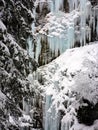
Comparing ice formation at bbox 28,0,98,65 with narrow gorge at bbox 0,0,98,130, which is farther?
ice formation at bbox 28,0,98,65

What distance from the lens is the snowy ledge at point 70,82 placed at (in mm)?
9758

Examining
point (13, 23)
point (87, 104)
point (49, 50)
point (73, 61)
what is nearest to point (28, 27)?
point (13, 23)

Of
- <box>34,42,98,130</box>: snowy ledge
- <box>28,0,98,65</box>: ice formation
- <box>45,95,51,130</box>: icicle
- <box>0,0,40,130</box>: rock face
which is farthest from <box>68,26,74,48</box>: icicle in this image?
<box>0,0,40,130</box>: rock face

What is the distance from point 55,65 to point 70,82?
1036 millimetres

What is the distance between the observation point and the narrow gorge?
195 inches

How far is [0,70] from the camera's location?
4.70 meters

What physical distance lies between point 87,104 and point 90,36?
321cm

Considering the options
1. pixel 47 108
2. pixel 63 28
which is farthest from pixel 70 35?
pixel 47 108

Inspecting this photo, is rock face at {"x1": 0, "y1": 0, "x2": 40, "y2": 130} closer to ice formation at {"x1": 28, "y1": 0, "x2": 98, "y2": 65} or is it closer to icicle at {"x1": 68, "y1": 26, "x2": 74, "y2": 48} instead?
ice formation at {"x1": 28, "y1": 0, "x2": 98, "y2": 65}

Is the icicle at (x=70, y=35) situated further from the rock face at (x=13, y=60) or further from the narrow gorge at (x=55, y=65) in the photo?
the rock face at (x=13, y=60)

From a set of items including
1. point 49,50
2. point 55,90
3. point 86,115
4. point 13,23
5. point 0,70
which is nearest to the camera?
point 0,70

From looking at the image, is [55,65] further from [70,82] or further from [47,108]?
[47,108]

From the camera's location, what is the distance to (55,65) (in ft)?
36.4

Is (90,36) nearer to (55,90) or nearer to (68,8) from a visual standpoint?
(68,8)
